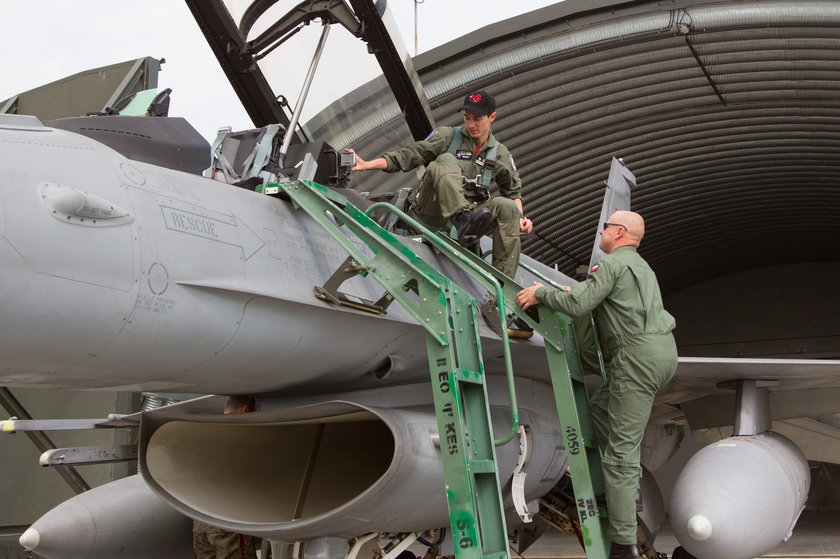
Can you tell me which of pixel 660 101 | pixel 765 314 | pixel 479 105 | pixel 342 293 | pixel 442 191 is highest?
pixel 660 101

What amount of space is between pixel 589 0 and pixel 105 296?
8637 mm

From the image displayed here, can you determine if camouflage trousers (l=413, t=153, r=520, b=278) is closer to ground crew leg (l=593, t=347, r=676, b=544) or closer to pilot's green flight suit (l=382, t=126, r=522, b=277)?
pilot's green flight suit (l=382, t=126, r=522, b=277)

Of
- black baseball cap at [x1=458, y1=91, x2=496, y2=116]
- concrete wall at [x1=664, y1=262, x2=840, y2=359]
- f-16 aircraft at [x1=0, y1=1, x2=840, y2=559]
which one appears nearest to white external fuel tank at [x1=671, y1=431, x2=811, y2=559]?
f-16 aircraft at [x1=0, y1=1, x2=840, y2=559]

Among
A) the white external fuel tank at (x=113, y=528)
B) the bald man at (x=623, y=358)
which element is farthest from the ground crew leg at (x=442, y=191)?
the white external fuel tank at (x=113, y=528)

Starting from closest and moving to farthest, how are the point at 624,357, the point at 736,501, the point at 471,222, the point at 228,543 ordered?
the point at 624,357
the point at 471,222
the point at 736,501
the point at 228,543

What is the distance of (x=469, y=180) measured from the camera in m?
4.67

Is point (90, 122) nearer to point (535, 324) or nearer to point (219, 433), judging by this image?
point (219, 433)

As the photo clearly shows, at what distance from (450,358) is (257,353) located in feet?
2.45

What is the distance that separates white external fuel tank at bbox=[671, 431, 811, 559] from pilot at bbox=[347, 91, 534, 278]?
153 cm

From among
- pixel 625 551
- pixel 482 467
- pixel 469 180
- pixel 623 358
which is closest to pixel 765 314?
pixel 469 180

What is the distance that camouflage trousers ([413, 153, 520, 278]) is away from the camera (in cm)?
430

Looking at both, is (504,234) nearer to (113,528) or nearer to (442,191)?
(442,191)

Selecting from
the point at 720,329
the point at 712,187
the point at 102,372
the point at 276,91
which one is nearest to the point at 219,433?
the point at 102,372

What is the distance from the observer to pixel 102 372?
9.70 feet
